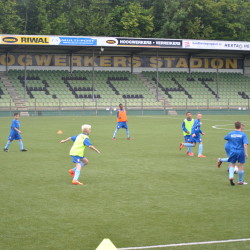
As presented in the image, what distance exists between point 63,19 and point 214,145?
2037 inches

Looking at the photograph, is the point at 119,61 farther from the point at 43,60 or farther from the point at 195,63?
the point at 195,63

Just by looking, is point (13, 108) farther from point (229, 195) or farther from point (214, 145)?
point (229, 195)

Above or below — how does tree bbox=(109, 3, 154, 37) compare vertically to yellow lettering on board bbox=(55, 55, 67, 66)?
above

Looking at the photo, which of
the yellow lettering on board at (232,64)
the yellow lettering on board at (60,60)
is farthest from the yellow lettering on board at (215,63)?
the yellow lettering on board at (60,60)

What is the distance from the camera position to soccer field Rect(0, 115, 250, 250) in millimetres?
8484

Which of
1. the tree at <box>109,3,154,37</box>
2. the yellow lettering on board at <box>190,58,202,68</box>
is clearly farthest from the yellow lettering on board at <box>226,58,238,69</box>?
the tree at <box>109,3,154,37</box>

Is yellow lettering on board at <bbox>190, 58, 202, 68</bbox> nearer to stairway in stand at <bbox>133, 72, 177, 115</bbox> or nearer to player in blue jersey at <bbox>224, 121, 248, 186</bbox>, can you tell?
stairway in stand at <bbox>133, 72, 177, 115</bbox>

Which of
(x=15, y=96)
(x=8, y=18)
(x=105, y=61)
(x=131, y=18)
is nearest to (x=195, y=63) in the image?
(x=131, y=18)

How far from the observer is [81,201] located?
36.4 ft

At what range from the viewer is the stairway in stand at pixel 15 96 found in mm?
50906

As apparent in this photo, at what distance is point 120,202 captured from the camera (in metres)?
11.1

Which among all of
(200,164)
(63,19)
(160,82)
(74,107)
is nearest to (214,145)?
(200,164)

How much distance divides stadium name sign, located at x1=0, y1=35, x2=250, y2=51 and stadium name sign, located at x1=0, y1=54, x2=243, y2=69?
3.41 meters

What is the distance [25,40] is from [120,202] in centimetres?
4293
